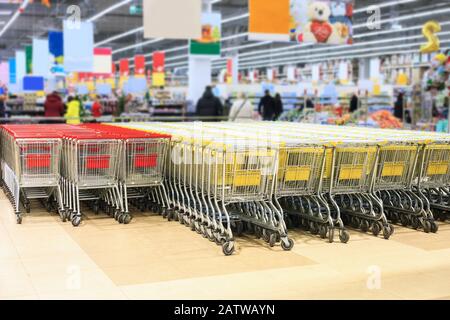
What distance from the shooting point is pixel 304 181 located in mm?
6395

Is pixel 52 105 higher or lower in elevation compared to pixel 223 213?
higher

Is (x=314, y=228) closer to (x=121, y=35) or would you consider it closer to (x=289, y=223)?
(x=289, y=223)

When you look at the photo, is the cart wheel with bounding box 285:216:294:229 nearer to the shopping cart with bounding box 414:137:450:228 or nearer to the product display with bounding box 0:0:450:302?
the product display with bounding box 0:0:450:302

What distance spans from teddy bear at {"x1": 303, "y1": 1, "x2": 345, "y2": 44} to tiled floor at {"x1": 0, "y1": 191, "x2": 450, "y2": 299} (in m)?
6.41

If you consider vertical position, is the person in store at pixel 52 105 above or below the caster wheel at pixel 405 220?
above

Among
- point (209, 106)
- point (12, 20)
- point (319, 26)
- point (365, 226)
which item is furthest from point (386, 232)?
point (12, 20)

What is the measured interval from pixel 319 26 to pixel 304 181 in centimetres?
676

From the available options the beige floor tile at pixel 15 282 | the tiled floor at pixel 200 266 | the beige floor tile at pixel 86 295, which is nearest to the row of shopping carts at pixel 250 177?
the tiled floor at pixel 200 266

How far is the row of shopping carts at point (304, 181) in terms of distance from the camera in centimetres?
598

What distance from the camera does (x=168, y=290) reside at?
4.49 meters

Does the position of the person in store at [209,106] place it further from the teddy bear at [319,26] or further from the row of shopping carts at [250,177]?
the row of shopping carts at [250,177]

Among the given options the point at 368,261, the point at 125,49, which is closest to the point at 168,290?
the point at 368,261

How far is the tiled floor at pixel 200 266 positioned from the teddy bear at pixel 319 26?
6.41 m
